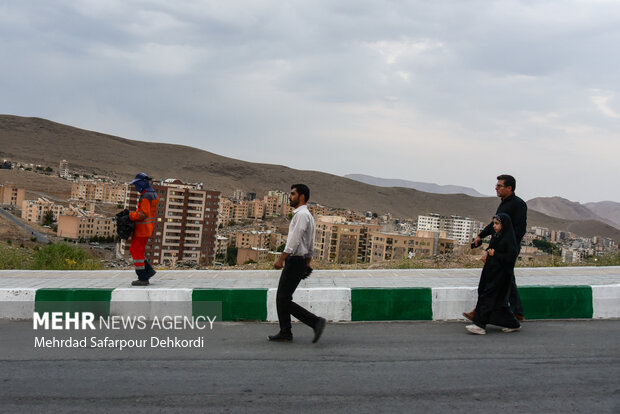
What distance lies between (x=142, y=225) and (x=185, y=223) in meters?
62.3

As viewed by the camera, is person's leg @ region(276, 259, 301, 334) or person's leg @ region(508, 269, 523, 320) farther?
person's leg @ region(508, 269, 523, 320)

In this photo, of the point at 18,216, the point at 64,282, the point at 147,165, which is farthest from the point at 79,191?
the point at 64,282

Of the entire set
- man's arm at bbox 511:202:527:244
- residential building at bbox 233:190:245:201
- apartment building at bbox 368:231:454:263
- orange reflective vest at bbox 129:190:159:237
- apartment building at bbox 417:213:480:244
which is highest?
residential building at bbox 233:190:245:201

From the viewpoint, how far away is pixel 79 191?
422 feet

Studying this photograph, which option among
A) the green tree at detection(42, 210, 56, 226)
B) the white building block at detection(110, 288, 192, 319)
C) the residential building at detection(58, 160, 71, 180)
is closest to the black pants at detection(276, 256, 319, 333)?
the white building block at detection(110, 288, 192, 319)

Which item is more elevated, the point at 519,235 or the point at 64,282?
the point at 519,235

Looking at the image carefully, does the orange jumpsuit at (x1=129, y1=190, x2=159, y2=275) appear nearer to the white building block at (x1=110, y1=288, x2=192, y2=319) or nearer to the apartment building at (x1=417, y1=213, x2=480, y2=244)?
the white building block at (x1=110, y1=288, x2=192, y2=319)

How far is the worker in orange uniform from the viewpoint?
24.8ft

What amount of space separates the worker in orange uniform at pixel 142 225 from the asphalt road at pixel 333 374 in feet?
5.84

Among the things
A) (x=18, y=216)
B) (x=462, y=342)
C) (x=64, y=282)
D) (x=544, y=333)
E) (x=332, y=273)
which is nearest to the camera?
(x=462, y=342)

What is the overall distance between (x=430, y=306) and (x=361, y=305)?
81 cm

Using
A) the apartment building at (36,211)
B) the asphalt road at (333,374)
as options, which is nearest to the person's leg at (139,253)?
the asphalt road at (333,374)

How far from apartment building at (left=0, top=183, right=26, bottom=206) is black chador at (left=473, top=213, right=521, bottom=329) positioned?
126 metres

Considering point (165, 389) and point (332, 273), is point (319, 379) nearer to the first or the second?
point (165, 389)
